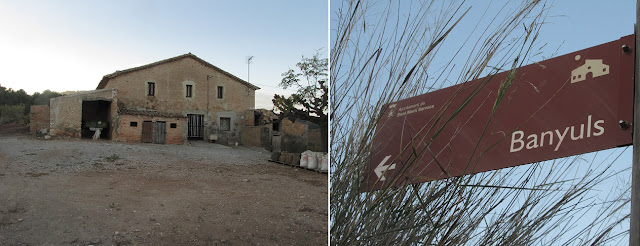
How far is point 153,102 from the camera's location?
10.8 ft

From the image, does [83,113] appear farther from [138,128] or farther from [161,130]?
[161,130]

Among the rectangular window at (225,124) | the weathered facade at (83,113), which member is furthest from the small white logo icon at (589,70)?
the rectangular window at (225,124)

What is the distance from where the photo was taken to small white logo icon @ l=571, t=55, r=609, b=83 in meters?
0.59

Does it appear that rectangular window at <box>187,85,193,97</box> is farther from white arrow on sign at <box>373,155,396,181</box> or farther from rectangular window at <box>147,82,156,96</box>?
white arrow on sign at <box>373,155,396,181</box>

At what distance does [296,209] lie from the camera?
2781 mm

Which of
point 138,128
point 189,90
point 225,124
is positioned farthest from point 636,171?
point 225,124

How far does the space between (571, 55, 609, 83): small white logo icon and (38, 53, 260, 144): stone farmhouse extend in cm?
253

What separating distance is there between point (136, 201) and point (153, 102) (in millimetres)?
1193

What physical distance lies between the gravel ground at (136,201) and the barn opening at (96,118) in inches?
7.5

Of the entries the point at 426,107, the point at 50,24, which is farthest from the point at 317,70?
the point at 426,107

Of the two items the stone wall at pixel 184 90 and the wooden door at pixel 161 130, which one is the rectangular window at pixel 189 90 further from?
the wooden door at pixel 161 130

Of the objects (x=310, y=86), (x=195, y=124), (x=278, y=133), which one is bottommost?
(x=278, y=133)

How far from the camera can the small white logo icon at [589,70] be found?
588 mm

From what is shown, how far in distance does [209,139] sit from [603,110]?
4326mm
